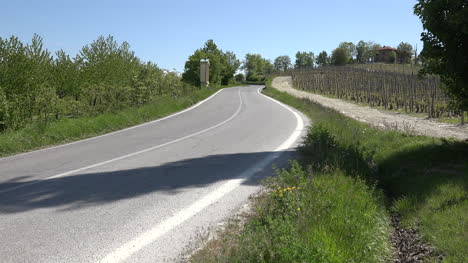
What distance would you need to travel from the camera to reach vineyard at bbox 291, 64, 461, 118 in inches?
1075

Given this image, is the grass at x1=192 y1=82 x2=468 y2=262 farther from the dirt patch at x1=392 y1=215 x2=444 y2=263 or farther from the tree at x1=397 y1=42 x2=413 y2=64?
the tree at x1=397 y1=42 x2=413 y2=64

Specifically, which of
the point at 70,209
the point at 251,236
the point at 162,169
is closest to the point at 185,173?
the point at 162,169

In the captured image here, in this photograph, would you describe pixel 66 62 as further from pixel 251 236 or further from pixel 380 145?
pixel 251 236

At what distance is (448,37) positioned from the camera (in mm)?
7879

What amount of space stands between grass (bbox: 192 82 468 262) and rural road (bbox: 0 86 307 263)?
2.14ft

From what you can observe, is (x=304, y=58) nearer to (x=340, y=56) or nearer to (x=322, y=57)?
(x=322, y=57)

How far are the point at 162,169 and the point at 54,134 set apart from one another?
21.4 feet

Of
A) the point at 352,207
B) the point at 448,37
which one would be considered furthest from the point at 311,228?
the point at 448,37

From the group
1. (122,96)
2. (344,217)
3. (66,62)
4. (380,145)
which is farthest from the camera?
(66,62)

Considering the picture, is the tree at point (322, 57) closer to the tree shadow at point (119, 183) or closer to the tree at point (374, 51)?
the tree at point (374, 51)

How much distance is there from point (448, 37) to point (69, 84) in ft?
111

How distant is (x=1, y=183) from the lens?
702 cm

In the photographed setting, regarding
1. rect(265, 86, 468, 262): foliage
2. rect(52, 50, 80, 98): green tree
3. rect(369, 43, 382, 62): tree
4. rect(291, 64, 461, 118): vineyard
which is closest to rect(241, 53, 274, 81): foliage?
rect(369, 43, 382, 62): tree

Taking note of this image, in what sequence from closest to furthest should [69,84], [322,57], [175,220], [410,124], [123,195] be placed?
[175,220]
[123,195]
[410,124]
[69,84]
[322,57]
